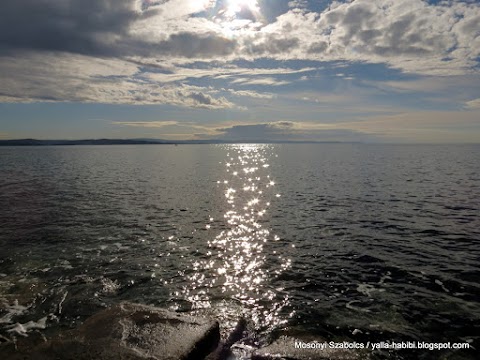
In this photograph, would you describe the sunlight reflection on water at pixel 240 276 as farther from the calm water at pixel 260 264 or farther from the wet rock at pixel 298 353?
the wet rock at pixel 298 353

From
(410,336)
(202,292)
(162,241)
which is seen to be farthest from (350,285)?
Result: (162,241)

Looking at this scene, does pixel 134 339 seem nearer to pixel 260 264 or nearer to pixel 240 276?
pixel 240 276

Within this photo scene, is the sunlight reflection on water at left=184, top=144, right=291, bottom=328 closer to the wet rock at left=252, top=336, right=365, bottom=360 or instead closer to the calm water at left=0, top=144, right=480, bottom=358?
the calm water at left=0, top=144, right=480, bottom=358

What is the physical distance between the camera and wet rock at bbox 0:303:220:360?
10.4 m

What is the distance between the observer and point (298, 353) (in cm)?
1205

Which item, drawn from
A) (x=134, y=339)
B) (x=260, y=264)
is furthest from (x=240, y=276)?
(x=134, y=339)

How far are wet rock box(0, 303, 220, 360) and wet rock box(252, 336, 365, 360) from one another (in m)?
1.93

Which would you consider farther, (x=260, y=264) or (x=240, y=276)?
(x=260, y=264)

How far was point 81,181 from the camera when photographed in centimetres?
6575

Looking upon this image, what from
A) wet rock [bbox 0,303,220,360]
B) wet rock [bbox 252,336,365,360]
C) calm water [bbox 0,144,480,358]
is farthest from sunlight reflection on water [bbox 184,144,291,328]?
wet rock [bbox 0,303,220,360]

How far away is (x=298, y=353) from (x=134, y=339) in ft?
19.4

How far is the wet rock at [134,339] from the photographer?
1037cm

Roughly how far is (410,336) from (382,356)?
227cm

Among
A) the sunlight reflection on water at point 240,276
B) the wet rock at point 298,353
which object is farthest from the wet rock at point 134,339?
the sunlight reflection on water at point 240,276
